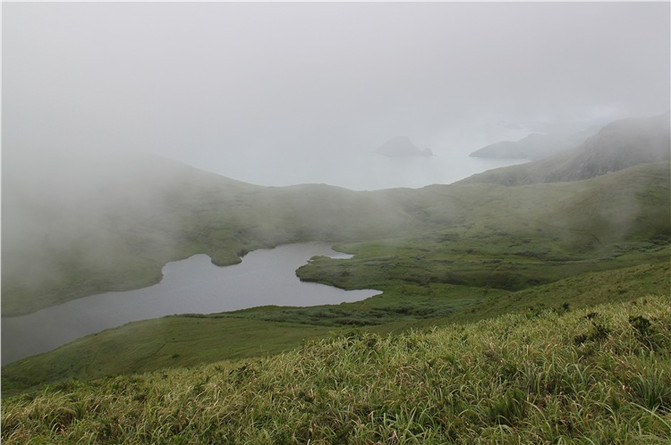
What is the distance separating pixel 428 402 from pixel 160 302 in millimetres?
158375

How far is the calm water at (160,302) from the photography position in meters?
117

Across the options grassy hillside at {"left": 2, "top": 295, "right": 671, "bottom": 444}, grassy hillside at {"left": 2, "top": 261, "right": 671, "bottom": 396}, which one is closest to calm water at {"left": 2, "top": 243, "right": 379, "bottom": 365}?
grassy hillside at {"left": 2, "top": 261, "right": 671, "bottom": 396}

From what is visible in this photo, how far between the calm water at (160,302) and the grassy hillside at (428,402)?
402ft

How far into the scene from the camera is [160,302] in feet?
476

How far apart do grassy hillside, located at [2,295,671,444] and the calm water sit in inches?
4819

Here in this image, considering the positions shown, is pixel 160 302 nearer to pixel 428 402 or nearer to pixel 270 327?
pixel 270 327

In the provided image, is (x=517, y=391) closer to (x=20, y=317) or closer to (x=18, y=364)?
(x=18, y=364)

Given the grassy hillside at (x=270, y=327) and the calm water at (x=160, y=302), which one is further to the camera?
the calm water at (x=160, y=302)

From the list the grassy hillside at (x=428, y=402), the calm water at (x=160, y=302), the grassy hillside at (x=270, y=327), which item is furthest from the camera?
the calm water at (x=160, y=302)

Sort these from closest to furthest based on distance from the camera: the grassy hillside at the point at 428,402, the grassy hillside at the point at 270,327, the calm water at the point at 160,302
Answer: the grassy hillside at the point at 428,402
the grassy hillside at the point at 270,327
the calm water at the point at 160,302

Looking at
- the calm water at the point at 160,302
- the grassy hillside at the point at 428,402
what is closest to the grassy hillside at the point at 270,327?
the calm water at the point at 160,302

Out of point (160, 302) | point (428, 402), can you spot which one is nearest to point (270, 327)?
point (428, 402)

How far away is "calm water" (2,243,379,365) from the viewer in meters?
117

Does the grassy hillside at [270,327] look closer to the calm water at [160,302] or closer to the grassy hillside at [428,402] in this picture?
the calm water at [160,302]
